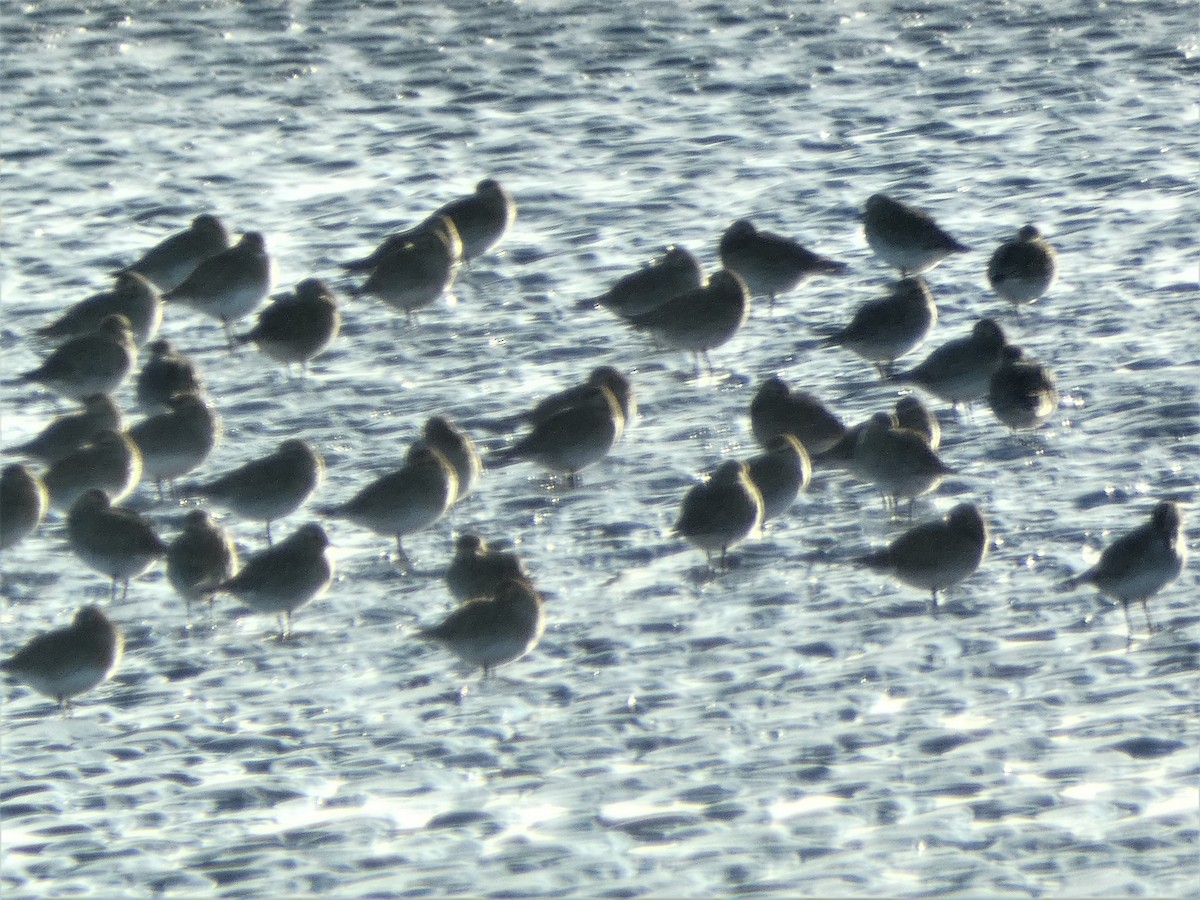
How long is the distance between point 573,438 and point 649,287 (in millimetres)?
2353

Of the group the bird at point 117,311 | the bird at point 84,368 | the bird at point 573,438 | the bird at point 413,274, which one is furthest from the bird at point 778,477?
the bird at point 117,311

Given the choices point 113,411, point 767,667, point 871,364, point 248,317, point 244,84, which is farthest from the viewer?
point 244,84

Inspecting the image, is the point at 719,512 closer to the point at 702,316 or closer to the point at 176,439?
the point at 176,439

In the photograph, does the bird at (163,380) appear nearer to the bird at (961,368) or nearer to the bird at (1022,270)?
the bird at (961,368)

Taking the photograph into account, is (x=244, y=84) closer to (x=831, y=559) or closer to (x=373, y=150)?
(x=373, y=150)

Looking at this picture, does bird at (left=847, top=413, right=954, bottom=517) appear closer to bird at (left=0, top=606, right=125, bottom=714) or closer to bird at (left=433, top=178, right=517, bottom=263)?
bird at (left=0, top=606, right=125, bottom=714)

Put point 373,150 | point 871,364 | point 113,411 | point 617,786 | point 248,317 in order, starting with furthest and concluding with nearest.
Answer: point 373,150
point 248,317
point 871,364
point 113,411
point 617,786

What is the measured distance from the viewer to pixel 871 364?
12.0m

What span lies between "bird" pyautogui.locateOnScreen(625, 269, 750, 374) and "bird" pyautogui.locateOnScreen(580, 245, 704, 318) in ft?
1.06

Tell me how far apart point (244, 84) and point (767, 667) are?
10.6m

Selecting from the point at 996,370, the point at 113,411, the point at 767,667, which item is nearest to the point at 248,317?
the point at 113,411

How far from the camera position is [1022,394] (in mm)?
10438

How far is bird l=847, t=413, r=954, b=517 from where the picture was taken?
9641 millimetres

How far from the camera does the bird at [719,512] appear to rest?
9125 mm
